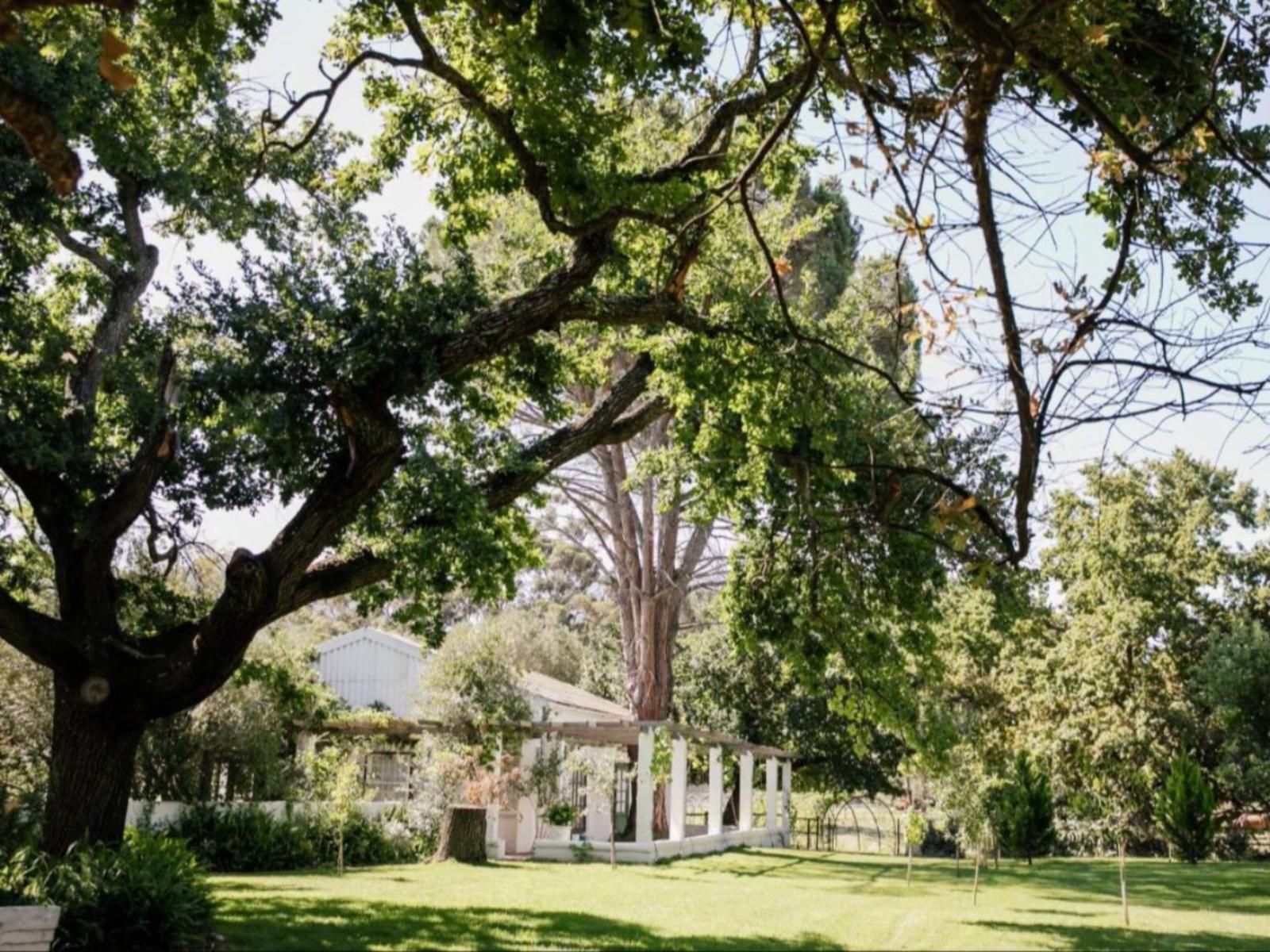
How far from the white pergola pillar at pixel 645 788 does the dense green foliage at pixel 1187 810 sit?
10995 mm

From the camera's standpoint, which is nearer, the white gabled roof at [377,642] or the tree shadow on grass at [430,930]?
the tree shadow on grass at [430,930]

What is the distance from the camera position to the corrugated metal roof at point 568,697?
2647cm

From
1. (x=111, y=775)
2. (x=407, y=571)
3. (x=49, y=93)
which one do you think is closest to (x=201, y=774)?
(x=111, y=775)

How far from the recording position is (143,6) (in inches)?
247

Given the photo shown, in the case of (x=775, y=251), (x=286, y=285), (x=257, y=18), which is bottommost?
(x=286, y=285)

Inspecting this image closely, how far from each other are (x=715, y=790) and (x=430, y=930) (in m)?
15.0

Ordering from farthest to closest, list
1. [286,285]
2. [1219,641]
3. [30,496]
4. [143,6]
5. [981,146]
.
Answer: [1219,641] → [30,496] → [286,285] → [143,6] → [981,146]

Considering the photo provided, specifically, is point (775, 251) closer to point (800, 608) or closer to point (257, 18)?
point (800, 608)

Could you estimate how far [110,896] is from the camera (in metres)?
8.87

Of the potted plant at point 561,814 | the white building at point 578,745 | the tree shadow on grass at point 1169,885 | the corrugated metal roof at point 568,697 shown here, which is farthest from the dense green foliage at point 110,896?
the corrugated metal roof at point 568,697

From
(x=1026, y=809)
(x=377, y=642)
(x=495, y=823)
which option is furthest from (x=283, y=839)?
(x=1026, y=809)

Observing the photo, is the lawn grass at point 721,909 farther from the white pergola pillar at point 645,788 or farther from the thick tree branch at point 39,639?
the thick tree branch at point 39,639

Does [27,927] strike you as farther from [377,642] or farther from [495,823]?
[377,642]

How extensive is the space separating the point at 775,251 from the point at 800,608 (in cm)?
Result: 424
